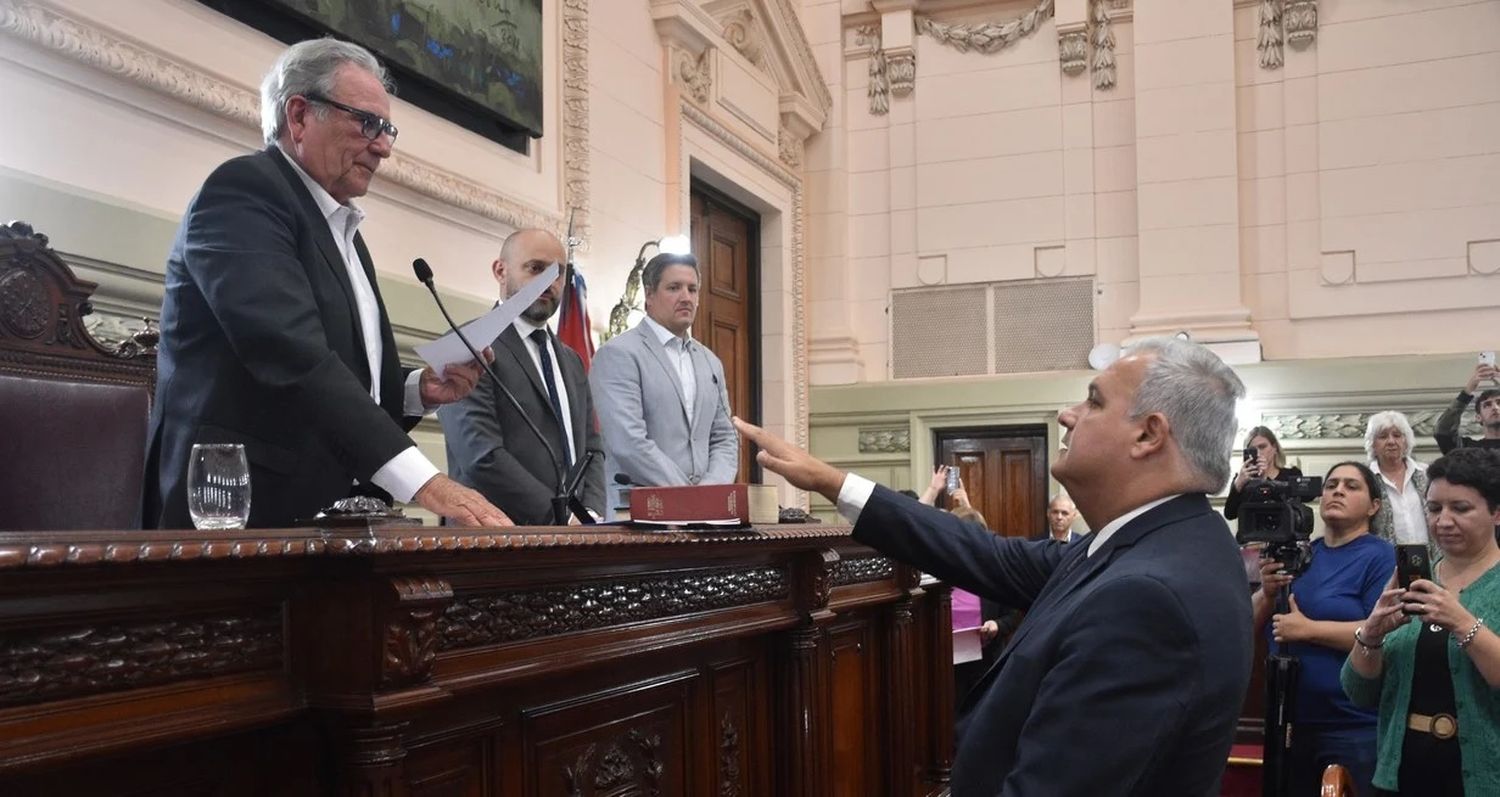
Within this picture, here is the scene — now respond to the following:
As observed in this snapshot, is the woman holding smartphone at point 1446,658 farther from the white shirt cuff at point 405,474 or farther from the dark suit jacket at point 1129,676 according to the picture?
the white shirt cuff at point 405,474

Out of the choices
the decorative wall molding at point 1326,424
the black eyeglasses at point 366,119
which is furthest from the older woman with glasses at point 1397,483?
the black eyeglasses at point 366,119

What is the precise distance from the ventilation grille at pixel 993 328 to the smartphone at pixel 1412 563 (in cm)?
614

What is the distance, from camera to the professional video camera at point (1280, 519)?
332cm

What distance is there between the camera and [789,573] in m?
2.50

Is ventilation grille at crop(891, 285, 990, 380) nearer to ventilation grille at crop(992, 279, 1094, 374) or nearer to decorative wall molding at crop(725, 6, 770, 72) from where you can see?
ventilation grille at crop(992, 279, 1094, 374)

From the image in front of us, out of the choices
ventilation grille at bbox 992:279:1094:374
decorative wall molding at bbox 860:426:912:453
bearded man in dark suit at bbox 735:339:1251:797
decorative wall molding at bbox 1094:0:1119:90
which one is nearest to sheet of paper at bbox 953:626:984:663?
bearded man in dark suit at bbox 735:339:1251:797

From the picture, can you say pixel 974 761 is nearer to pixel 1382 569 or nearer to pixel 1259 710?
pixel 1382 569

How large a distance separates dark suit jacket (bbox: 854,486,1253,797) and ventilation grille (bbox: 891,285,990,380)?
24.3ft

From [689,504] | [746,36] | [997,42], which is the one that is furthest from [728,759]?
[997,42]

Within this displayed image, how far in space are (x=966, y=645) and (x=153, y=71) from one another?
3104mm

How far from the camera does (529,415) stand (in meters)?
2.86

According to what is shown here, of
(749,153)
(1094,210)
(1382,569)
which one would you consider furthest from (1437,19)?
(1382,569)

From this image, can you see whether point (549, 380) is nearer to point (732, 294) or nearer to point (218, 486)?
point (218, 486)

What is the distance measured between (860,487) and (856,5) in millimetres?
7789
